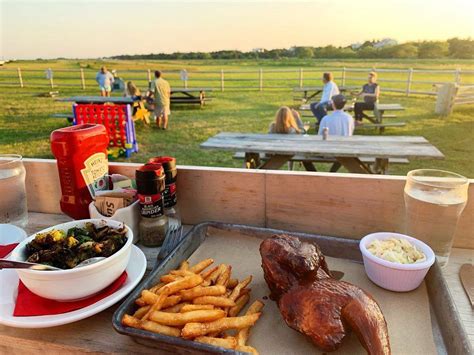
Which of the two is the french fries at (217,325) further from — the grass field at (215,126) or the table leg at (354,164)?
the grass field at (215,126)

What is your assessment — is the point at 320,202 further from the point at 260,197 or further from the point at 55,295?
the point at 55,295

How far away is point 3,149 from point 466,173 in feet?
30.1

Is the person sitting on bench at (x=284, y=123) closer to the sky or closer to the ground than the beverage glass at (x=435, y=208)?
closer to the ground

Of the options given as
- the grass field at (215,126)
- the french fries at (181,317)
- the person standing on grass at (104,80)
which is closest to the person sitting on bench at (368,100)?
the grass field at (215,126)

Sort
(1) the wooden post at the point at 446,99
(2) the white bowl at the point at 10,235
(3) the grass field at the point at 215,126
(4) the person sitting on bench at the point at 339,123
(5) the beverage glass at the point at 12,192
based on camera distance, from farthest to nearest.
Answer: (1) the wooden post at the point at 446,99 < (3) the grass field at the point at 215,126 < (4) the person sitting on bench at the point at 339,123 < (5) the beverage glass at the point at 12,192 < (2) the white bowl at the point at 10,235

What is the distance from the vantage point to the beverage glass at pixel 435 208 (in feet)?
4.54

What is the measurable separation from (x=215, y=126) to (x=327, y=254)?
29.4 feet

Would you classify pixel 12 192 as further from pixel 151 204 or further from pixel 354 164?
pixel 354 164

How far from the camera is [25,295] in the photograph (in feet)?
3.73

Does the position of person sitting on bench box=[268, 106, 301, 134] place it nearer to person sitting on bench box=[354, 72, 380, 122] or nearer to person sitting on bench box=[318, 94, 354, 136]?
person sitting on bench box=[318, 94, 354, 136]

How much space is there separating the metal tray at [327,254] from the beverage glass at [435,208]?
0.19 meters

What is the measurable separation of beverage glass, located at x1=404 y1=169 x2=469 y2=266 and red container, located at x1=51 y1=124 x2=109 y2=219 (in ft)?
4.40

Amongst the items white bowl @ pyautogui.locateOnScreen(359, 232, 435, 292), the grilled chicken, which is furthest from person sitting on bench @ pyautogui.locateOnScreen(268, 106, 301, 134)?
the grilled chicken

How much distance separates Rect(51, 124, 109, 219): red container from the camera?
1592 mm
